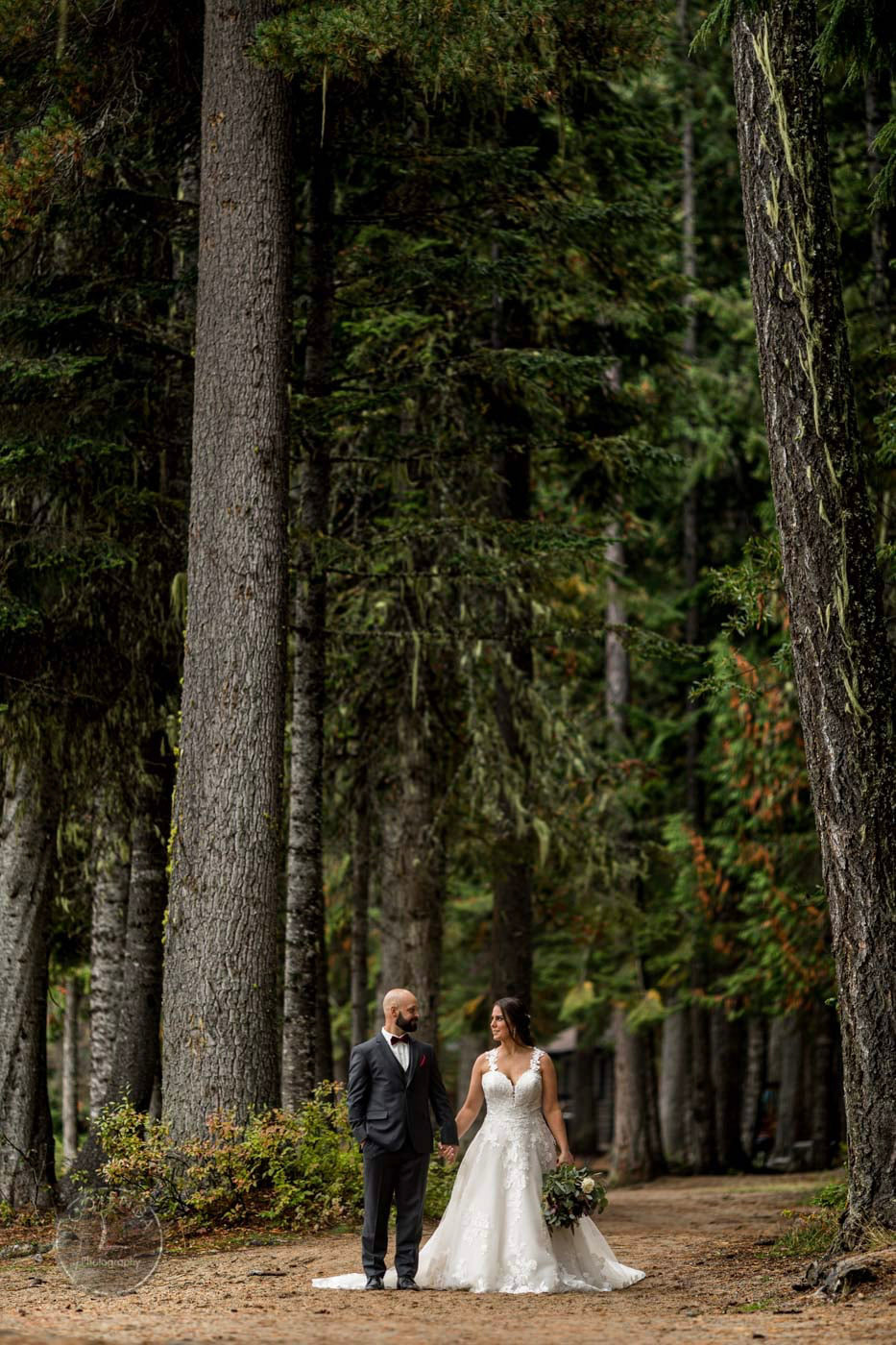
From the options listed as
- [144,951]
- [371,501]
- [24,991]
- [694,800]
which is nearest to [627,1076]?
[694,800]

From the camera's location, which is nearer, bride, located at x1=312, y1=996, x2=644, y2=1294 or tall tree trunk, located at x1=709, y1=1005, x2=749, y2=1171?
bride, located at x1=312, y1=996, x2=644, y2=1294

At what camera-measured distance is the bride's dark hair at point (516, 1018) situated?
10.1 meters

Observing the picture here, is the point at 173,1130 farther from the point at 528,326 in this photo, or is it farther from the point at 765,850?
the point at 765,850

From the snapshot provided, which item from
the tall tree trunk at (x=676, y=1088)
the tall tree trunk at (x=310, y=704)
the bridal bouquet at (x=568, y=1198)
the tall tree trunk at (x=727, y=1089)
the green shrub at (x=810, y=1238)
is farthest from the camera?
the tall tree trunk at (x=676, y=1088)

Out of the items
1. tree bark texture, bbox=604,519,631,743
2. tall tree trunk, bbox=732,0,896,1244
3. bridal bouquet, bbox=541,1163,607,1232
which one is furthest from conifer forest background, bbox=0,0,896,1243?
tree bark texture, bbox=604,519,631,743

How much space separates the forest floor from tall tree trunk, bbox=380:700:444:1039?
576 cm

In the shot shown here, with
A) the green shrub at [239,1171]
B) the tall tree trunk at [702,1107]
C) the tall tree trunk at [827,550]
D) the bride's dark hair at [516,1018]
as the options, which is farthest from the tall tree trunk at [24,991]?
the tall tree trunk at [702,1107]

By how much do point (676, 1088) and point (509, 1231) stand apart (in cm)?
2132

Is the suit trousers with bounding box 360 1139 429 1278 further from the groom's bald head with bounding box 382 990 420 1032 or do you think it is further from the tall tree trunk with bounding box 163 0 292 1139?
the tall tree trunk with bounding box 163 0 292 1139

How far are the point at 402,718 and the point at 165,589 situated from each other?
365cm

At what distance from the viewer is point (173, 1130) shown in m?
12.1

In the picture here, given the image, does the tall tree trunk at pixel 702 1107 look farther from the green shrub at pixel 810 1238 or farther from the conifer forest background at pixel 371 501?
the green shrub at pixel 810 1238

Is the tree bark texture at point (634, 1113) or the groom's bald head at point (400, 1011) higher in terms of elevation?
the groom's bald head at point (400, 1011)

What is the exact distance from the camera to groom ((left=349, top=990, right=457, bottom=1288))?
31.0 ft
